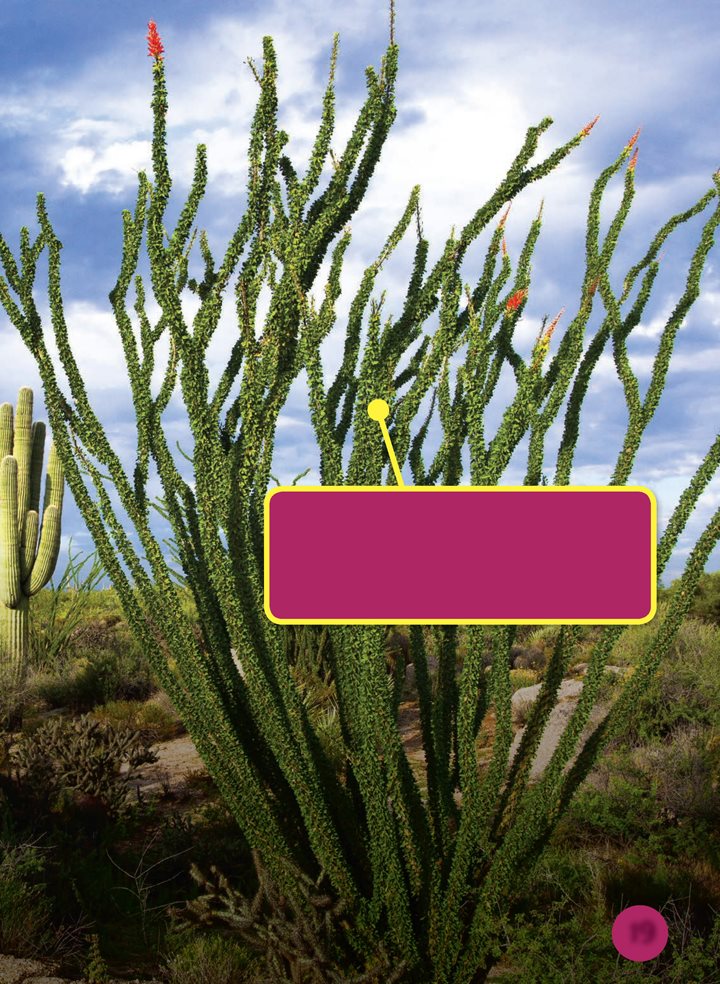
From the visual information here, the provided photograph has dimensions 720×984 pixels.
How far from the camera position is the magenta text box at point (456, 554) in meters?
2.44

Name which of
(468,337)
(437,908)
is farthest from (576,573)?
(437,908)

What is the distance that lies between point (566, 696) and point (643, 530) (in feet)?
24.1

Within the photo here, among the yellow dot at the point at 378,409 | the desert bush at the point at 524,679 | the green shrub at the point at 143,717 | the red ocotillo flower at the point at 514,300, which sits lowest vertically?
the desert bush at the point at 524,679

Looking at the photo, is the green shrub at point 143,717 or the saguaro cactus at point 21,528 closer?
the green shrub at point 143,717

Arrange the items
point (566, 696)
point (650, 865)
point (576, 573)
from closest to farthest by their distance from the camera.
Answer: point (576, 573) → point (650, 865) → point (566, 696)

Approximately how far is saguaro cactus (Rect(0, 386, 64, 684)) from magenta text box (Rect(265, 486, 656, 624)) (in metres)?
9.04

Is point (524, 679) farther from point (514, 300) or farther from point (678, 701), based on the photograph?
point (514, 300)

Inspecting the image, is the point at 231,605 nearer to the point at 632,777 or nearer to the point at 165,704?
the point at 632,777

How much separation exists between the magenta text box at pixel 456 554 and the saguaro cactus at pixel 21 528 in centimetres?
904

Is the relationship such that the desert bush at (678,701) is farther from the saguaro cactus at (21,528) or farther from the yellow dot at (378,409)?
the saguaro cactus at (21,528)

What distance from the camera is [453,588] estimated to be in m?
2.48

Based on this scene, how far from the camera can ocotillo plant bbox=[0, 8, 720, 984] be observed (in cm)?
304

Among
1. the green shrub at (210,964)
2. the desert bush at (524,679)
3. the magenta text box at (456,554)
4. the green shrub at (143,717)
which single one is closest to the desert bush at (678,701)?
the desert bush at (524,679)

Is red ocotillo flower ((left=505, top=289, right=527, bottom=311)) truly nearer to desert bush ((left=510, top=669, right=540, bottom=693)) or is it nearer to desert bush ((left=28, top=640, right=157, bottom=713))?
desert bush ((left=510, top=669, right=540, bottom=693))
